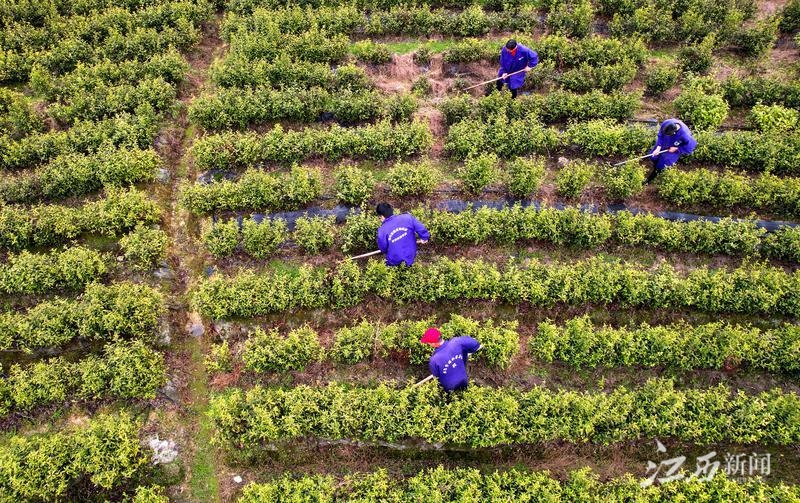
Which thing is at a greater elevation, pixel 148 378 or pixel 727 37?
pixel 727 37

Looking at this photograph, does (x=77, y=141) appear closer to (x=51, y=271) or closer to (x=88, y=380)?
(x=51, y=271)

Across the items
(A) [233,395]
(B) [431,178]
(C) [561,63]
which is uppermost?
(C) [561,63]

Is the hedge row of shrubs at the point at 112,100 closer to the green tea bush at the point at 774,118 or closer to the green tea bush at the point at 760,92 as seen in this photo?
the green tea bush at the point at 760,92

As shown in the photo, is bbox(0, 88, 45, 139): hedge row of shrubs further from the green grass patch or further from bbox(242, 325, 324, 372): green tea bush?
bbox(242, 325, 324, 372): green tea bush

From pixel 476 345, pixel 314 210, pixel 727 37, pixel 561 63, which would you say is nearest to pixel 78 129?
pixel 314 210

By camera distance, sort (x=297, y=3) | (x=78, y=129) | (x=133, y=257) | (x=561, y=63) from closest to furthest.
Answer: (x=133, y=257) < (x=78, y=129) < (x=561, y=63) < (x=297, y=3)

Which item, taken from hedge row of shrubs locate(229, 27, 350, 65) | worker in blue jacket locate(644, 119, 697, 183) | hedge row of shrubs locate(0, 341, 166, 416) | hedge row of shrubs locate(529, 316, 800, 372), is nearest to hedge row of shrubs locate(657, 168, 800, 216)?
worker in blue jacket locate(644, 119, 697, 183)

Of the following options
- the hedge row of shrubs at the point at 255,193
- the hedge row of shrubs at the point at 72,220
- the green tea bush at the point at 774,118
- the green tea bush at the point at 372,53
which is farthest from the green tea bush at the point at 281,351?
the green tea bush at the point at 774,118

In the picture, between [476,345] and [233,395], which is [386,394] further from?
[233,395]
